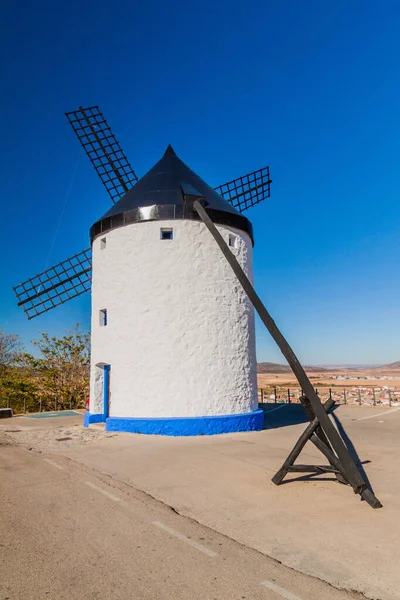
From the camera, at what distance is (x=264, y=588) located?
3.74 meters

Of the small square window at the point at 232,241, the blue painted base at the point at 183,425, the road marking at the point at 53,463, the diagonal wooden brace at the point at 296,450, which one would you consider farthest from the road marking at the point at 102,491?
the small square window at the point at 232,241

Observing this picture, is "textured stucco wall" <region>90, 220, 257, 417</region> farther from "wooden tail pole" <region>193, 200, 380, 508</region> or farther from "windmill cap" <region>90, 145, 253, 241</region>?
"wooden tail pole" <region>193, 200, 380, 508</region>

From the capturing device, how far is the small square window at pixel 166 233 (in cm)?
1359

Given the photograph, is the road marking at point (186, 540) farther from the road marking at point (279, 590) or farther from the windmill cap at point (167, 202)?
the windmill cap at point (167, 202)

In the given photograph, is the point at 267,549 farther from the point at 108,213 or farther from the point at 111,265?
the point at 108,213

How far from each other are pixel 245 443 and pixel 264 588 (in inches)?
289

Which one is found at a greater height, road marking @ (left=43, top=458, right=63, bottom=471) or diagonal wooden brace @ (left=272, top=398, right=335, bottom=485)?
diagonal wooden brace @ (left=272, top=398, right=335, bottom=485)

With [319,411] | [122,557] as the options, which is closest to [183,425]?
[319,411]

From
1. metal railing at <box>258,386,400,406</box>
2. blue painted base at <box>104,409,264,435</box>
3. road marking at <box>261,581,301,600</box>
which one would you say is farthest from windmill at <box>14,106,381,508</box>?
road marking at <box>261,581,301,600</box>

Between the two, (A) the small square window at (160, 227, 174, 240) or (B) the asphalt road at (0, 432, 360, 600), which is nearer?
(B) the asphalt road at (0, 432, 360, 600)

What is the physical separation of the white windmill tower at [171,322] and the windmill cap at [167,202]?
0.14 feet

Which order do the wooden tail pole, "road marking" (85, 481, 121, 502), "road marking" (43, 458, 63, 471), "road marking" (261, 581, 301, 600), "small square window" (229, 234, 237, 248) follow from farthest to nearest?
"small square window" (229, 234, 237, 248) → "road marking" (43, 458, 63, 471) → "road marking" (85, 481, 121, 502) → the wooden tail pole → "road marking" (261, 581, 301, 600)

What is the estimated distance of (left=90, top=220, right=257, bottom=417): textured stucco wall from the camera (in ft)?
41.5

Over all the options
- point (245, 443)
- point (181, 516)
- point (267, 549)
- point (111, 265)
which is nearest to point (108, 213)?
point (111, 265)
